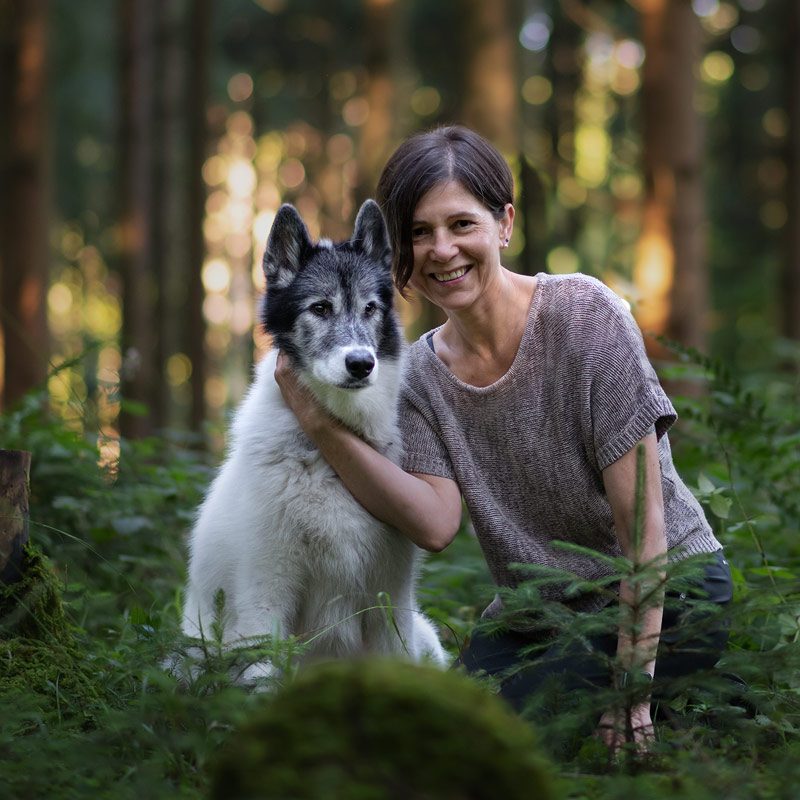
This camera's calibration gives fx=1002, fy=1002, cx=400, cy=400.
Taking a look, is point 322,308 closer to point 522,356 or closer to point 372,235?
point 372,235

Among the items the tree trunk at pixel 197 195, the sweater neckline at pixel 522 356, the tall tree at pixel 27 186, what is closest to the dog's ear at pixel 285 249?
the sweater neckline at pixel 522 356

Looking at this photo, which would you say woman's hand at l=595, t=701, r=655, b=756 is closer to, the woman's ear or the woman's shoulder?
the woman's shoulder

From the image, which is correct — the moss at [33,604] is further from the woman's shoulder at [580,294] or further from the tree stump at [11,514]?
the woman's shoulder at [580,294]

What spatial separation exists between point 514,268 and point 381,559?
21.4 feet

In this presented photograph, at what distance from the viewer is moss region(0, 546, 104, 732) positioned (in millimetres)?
3043

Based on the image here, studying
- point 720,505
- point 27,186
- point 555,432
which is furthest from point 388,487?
point 27,186

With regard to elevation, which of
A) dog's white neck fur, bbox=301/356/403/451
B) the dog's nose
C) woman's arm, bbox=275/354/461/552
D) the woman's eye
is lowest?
woman's arm, bbox=275/354/461/552

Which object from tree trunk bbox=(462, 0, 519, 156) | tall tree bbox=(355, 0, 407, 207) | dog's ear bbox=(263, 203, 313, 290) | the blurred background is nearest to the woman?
dog's ear bbox=(263, 203, 313, 290)

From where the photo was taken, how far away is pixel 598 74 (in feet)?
84.7

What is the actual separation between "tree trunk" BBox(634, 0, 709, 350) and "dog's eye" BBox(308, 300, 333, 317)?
5132 millimetres

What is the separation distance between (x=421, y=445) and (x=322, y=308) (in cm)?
72

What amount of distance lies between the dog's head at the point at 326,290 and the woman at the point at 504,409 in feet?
0.56

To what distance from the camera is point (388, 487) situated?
3791mm

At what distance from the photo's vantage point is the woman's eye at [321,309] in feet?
13.8
